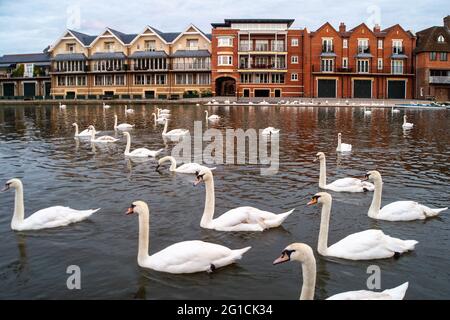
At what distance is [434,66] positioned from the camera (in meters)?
77.4

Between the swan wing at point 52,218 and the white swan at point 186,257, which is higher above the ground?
the swan wing at point 52,218

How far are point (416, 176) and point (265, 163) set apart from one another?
530 centimetres

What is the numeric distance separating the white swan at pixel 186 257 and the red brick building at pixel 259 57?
73.4 metres

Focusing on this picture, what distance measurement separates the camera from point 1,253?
9055 millimetres

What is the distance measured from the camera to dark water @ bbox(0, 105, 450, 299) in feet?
25.4

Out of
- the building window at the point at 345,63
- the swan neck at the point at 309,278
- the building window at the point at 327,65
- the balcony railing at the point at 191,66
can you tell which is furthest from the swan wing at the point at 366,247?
the balcony railing at the point at 191,66

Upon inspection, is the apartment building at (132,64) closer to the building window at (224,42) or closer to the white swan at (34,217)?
the building window at (224,42)

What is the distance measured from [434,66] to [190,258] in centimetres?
7864

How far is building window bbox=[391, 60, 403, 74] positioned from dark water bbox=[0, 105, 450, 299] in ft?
207

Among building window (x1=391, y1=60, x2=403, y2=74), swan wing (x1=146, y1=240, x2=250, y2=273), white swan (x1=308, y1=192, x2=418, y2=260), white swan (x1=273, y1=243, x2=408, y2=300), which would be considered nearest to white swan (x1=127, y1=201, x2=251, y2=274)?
swan wing (x1=146, y1=240, x2=250, y2=273)

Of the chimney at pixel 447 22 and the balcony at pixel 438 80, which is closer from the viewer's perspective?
the balcony at pixel 438 80

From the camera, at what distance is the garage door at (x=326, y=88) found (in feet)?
267

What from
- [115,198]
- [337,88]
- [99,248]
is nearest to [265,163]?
[115,198]
